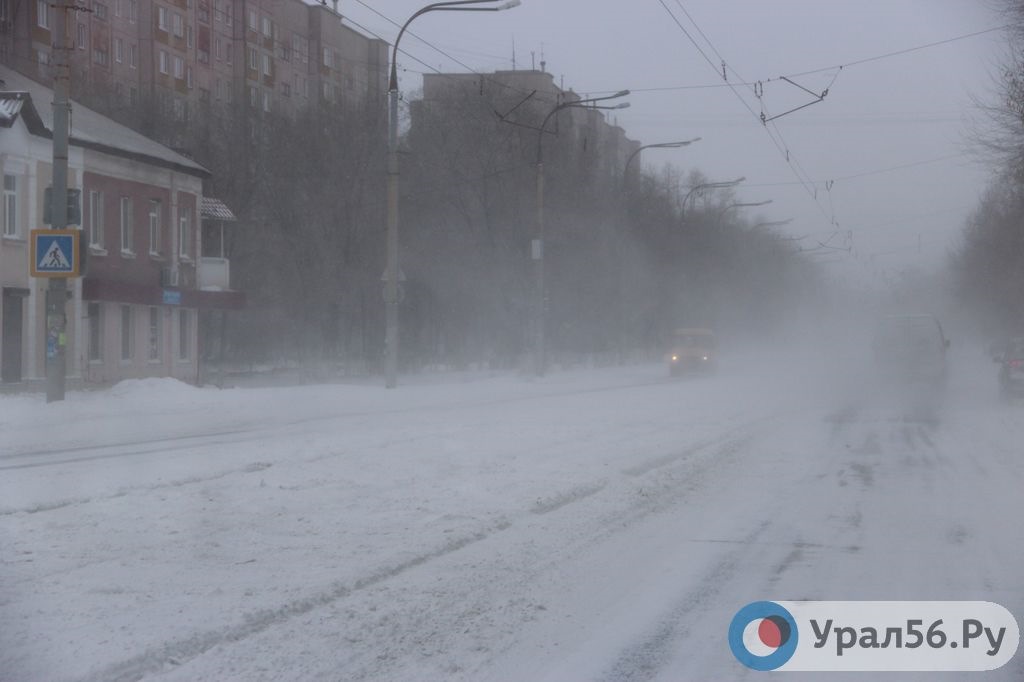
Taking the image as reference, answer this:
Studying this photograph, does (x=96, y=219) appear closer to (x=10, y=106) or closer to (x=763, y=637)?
(x=10, y=106)

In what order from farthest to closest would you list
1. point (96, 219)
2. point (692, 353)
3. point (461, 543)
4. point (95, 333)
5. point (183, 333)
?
point (692, 353) → point (183, 333) → point (95, 333) → point (96, 219) → point (461, 543)

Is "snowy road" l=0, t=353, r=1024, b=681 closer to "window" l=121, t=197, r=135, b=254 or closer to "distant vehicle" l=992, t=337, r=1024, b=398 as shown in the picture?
"distant vehicle" l=992, t=337, r=1024, b=398

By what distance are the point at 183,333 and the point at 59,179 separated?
18022mm

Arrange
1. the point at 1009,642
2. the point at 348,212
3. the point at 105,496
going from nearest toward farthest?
→ 1. the point at 1009,642
2. the point at 105,496
3. the point at 348,212

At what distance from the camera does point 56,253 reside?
2205cm

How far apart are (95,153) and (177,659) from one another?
30191 mm

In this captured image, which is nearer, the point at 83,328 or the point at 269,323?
the point at 83,328

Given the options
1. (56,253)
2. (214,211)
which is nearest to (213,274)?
(214,211)

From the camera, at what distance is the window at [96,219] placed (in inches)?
1348

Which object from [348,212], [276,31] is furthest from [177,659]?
[276,31]

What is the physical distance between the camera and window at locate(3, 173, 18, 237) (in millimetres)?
30859

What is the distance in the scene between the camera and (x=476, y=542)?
9.72m

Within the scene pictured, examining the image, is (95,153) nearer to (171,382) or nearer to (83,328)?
(83,328)

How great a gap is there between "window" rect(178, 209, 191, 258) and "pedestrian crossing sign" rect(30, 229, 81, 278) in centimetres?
1726
